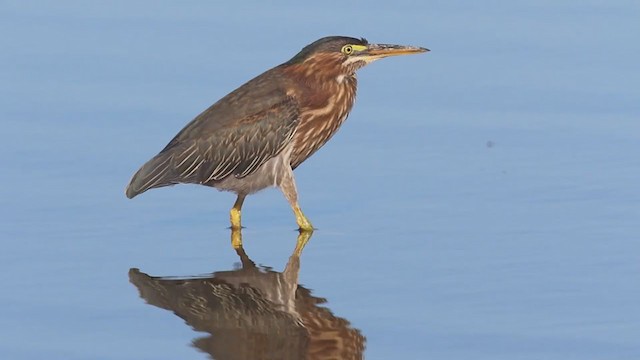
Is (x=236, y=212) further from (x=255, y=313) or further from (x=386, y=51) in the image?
(x=255, y=313)

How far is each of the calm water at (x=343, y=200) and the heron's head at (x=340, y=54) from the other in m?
0.66

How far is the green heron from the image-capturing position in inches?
404

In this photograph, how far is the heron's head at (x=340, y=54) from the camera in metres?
10.5

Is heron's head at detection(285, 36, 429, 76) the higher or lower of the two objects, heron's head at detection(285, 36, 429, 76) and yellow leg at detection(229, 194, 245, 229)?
the higher

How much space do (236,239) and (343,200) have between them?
33.4 inches

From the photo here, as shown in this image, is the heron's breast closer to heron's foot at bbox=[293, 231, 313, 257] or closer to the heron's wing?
the heron's wing

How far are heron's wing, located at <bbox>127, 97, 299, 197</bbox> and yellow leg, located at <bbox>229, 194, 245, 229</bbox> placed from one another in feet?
0.51

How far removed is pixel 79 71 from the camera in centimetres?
1240

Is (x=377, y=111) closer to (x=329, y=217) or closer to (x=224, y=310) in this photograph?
(x=329, y=217)

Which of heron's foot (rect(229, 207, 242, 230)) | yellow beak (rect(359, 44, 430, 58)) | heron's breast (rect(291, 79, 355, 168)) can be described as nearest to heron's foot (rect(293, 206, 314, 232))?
heron's foot (rect(229, 207, 242, 230))

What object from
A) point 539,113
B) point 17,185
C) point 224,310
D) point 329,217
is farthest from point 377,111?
point 224,310

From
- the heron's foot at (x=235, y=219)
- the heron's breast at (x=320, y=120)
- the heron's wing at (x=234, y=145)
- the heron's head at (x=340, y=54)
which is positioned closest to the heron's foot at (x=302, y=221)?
the heron's foot at (x=235, y=219)

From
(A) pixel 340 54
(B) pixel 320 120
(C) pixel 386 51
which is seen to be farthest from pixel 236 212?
(C) pixel 386 51

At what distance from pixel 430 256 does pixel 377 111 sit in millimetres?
2625
